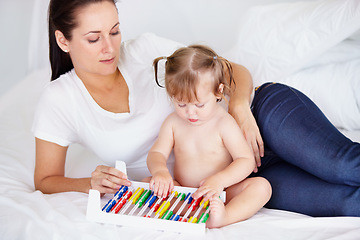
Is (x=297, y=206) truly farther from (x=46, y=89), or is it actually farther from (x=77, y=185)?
(x=46, y=89)

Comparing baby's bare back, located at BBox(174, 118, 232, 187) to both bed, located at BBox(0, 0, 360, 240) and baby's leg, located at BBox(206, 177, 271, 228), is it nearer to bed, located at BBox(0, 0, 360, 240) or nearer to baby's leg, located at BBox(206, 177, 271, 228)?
baby's leg, located at BBox(206, 177, 271, 228)

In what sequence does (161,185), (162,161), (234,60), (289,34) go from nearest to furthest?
(161,185), (162,161), (289,34), (234,60)

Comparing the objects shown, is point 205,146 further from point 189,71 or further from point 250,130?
point 189,71

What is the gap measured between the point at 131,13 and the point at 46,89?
47.4 inches

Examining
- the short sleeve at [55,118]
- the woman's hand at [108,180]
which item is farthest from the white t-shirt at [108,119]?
the woman's hand at [108,180]

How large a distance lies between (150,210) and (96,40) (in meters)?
0.62

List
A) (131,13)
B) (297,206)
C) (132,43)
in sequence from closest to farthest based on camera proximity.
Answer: (297,206)
(132,43)
(131,13)

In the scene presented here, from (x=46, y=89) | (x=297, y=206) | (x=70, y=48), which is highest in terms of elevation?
(x=70, y=48)

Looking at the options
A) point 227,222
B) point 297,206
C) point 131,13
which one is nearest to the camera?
point 227,222

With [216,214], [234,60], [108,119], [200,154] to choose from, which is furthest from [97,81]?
[234,60]

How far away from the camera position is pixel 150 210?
1.36m

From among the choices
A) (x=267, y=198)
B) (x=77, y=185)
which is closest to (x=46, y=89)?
(x=77, y=185)

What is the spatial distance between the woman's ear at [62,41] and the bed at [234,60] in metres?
0.52

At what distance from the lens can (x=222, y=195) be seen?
1.41 metres
